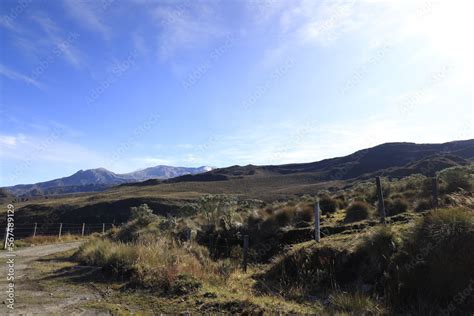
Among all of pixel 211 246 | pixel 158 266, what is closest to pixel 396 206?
pixel 211 246

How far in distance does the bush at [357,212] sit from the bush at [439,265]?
8.28 metres

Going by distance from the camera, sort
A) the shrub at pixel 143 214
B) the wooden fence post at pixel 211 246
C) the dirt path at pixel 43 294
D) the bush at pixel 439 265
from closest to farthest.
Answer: the bush at pixel 439 265
the dirt path at pixel 43 294
the wooden fence post at pixel 211 246
the shrub at pixel 143 214

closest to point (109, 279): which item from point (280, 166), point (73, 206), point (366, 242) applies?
point (366, 242)

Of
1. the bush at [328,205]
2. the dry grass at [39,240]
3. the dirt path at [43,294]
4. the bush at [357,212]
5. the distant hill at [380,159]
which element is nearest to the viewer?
the dirt path at [43,294]

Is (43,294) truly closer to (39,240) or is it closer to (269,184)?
(39,240)

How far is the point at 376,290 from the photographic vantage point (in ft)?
29.0

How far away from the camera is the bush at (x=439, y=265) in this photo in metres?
7.59

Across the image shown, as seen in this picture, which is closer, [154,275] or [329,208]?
[154,275]

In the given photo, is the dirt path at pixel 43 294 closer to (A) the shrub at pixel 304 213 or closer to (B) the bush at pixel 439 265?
(B) the bush at pixel 439 265

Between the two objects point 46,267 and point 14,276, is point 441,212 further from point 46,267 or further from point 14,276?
point 46,267

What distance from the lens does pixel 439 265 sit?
8.09 meters

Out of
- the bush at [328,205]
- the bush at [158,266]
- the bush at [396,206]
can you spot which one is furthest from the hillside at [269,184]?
the bush at [158,266]

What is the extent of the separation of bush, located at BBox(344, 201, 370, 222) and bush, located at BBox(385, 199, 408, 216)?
1.03 meters

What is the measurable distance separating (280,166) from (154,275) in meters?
174
